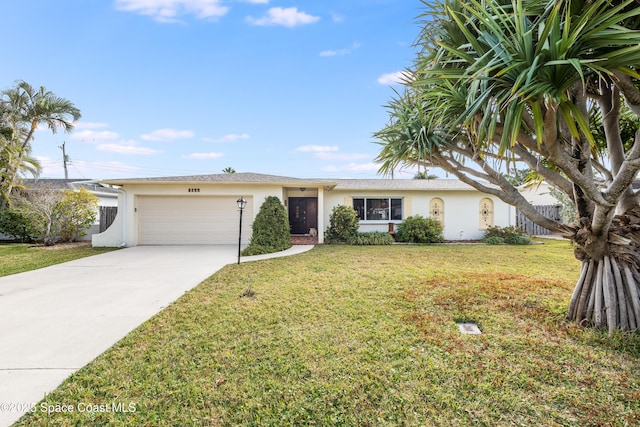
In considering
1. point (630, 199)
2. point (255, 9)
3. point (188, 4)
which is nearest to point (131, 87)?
point (188, 4)

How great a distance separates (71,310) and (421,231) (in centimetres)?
1239

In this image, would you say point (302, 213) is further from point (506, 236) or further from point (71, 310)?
point (71, 310)

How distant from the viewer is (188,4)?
8703 millimetres

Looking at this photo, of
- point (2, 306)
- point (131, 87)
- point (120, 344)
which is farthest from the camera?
point (131, 87)

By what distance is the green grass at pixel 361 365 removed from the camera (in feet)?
Answer: 7.11

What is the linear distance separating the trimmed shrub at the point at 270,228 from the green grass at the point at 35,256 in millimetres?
5738

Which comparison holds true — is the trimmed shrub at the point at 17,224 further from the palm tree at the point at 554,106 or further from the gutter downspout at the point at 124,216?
the palm tree at the point at 554,106

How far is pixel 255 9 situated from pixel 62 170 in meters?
35.4

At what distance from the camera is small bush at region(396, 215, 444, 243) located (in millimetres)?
13008

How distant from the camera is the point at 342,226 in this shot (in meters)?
12.7

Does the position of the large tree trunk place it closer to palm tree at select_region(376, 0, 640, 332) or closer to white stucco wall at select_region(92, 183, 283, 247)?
palm tree at select_region(376, 0, 640, 332)

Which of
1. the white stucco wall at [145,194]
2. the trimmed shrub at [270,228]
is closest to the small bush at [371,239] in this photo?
the trimmed shrub at [270,228]

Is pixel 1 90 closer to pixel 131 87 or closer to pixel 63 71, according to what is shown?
pixel 63 71

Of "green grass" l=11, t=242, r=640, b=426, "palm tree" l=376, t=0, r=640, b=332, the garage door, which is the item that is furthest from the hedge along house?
"palm tree" l=376, t=0, r=640, b=332
